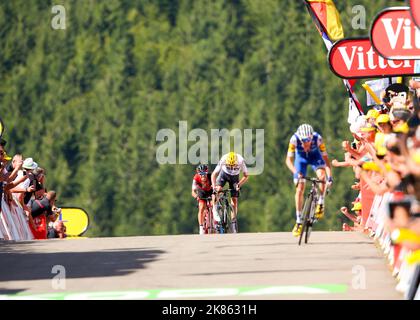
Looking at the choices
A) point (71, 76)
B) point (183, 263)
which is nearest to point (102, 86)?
point (71, 76)

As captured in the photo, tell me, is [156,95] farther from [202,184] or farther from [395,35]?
[395,35]

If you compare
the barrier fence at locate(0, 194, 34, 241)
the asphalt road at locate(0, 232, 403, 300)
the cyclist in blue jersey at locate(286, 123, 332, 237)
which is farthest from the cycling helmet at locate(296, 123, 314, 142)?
the barrier fence at locate(0, 194, 34, 241)

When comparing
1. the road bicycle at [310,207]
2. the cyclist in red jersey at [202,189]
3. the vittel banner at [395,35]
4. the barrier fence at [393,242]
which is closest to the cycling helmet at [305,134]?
the road bicycle at [310,207]

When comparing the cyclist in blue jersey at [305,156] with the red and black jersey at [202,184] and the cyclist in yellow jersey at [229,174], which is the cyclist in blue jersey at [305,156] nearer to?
the cyclist in yellow jersey at [229,174]

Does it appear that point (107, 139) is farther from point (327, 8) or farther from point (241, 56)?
point (327, 8)

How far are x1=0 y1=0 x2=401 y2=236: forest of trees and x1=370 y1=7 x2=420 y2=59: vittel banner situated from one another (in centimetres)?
6608

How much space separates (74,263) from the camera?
18266 millimetres

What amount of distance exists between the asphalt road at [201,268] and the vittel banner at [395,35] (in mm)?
2235

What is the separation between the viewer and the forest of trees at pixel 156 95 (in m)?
88.3

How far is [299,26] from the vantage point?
9375 cm

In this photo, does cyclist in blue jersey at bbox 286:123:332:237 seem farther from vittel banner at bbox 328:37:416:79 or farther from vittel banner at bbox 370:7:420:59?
vittel banner at bbox 370:7:420:59

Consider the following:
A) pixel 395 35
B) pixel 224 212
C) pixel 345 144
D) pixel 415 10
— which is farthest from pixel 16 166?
pixel 415 10

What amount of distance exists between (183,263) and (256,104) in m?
73.4
